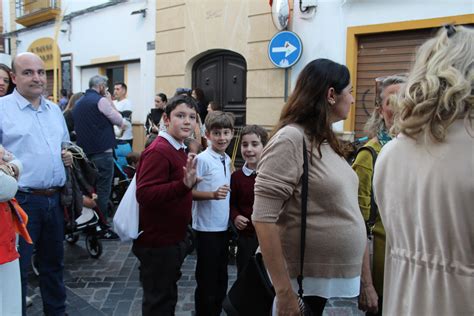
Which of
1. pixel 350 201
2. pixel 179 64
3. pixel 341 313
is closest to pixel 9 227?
pixel 350 201

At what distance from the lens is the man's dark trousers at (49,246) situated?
3133mm

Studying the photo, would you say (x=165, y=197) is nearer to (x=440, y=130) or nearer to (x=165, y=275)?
(x=165, y=275)

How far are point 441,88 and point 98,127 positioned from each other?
525 centimetres

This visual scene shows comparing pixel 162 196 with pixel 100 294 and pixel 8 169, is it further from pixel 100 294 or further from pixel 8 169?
pixel 100 294

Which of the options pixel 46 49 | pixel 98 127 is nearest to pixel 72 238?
pixel 98 127

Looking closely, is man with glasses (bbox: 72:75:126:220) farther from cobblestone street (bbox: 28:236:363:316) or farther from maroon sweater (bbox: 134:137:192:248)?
maroon sweater (bbox: 134:137:192:248)

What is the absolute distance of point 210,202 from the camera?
128 inches

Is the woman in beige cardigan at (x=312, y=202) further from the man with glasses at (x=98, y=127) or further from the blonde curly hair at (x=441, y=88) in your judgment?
the man with glasses at (x=98, y=127)

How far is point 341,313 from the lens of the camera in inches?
148

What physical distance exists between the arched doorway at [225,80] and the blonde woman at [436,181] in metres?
7.35

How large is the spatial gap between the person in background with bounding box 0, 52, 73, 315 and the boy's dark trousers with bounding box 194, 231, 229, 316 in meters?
1.11

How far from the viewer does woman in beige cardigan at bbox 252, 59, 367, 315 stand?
1830mm

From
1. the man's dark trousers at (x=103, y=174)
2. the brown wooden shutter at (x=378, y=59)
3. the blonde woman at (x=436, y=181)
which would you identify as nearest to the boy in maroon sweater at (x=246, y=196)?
the blonde woman at (x=436, y=181)

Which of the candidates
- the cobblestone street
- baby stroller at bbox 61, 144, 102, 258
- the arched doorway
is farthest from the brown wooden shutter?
baby stroller at bbox 61, 144, 102, 258
